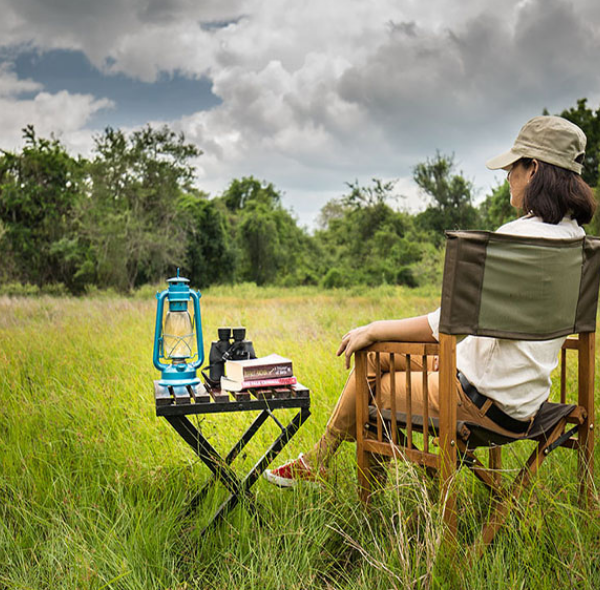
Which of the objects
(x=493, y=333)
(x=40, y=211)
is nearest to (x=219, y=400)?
(x=493, y=333)

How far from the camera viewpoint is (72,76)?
19.6 metres

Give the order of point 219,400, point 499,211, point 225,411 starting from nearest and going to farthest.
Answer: point 225,411 < point 219,400 < point 499,211

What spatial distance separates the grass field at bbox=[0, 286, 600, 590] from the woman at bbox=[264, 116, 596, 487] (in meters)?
0.26

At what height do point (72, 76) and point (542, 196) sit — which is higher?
point (72, 76)

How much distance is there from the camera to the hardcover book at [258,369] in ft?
7.13

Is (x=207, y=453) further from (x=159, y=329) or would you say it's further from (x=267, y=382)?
(x=159, y=329)

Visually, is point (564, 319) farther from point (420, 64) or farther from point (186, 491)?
point (420, 64)

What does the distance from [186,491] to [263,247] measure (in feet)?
96.9

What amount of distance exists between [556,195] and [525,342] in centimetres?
50

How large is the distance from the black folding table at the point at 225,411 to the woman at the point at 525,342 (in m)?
0.31

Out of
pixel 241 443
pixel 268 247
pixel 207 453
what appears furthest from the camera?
pixel 268 247

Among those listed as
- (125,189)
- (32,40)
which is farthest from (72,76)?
(125,189)

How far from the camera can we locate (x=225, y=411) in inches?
78.8

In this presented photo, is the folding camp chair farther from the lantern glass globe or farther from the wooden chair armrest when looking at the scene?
the lantern glass globe
